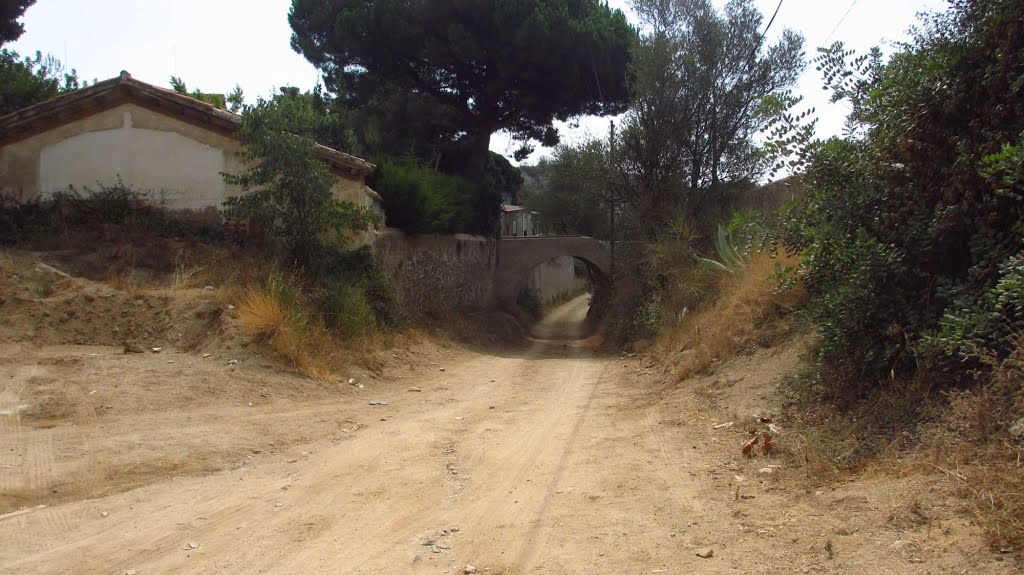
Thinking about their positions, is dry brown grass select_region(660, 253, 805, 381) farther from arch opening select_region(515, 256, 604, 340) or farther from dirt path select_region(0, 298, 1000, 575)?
arch opening select_region(515, 256, 604, 340)

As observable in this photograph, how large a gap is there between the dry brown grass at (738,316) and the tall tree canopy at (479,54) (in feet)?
39.9

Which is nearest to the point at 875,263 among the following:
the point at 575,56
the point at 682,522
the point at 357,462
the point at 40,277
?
the point at 682,522

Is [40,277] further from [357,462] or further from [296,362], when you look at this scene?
[357,462]

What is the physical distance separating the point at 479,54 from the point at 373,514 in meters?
20.1

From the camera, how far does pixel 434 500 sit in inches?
232

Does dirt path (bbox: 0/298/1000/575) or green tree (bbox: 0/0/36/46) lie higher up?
green tree (bbox: 0/0/36/46)

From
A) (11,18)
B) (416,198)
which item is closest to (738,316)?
(416,198)

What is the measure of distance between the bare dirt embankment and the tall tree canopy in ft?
47.5

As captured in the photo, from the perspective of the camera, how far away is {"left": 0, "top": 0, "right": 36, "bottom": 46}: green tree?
64.3 ft

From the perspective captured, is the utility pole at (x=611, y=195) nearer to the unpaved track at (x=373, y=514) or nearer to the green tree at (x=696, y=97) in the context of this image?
the green tree at (x=696, y=97)

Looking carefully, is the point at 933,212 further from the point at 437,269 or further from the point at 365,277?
the point at 437,269

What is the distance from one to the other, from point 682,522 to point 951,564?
5.59 feet

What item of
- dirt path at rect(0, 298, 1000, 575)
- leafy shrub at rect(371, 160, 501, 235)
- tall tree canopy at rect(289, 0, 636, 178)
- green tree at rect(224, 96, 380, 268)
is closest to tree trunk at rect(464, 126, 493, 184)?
tall tree canopy at rect(289, 0, 636, 178)

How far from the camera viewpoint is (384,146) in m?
26.0
